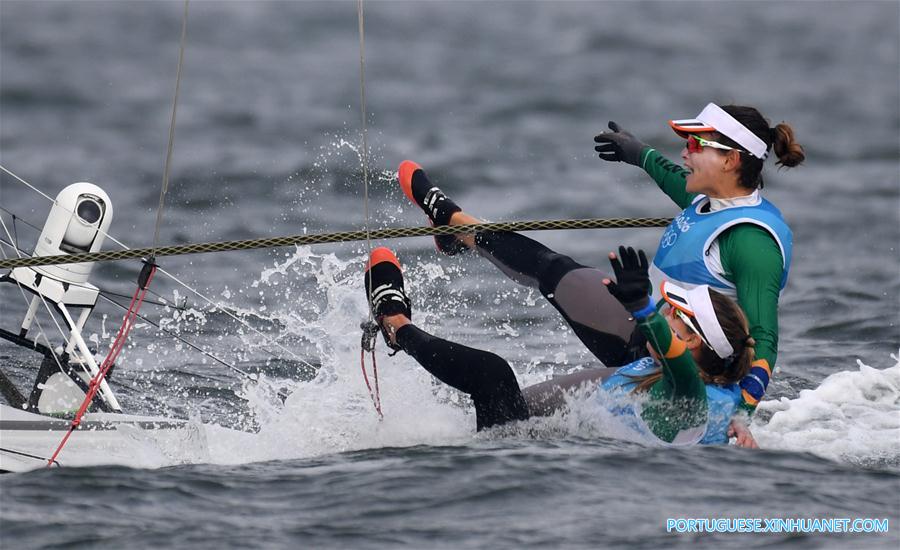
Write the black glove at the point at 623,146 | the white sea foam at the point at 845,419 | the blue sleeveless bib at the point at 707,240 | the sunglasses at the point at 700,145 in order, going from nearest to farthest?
the blue sleeveless bib at the point at 707,240, the sunglasses at the point at 700,145, the white sea foam at the point at 845,419, the black glove at the point at 623,146

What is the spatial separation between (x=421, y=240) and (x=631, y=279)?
5326 mm

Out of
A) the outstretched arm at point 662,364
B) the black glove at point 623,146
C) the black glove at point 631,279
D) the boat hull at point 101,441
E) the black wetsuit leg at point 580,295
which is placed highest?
the black glove at point 623,146

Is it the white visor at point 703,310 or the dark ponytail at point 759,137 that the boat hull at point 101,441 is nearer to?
the white visor at point 703,310

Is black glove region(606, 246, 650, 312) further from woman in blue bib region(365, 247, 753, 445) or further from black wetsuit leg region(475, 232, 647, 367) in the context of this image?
black wetsuit leg region(475, 232, 647, 367)

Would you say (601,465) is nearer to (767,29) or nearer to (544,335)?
(544,335)

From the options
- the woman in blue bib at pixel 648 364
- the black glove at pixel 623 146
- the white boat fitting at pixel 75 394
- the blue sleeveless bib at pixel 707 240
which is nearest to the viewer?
the woman in blue bib at pixel 648 364

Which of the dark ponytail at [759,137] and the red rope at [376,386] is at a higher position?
the dark ponytail at [759,137]

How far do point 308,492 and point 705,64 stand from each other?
16.4 m

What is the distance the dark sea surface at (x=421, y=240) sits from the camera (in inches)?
202

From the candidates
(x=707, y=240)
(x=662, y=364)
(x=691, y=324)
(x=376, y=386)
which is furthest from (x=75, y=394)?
(x=707, y=240)

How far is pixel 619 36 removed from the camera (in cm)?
2145

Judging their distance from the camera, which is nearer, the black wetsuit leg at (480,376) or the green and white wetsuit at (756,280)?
the green and white wetsuit at (756,280)

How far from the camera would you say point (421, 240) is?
10320 mm

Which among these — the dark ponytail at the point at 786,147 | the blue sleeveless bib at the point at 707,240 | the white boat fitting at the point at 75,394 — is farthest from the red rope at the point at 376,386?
the dark ponytail at the point at 786,147
